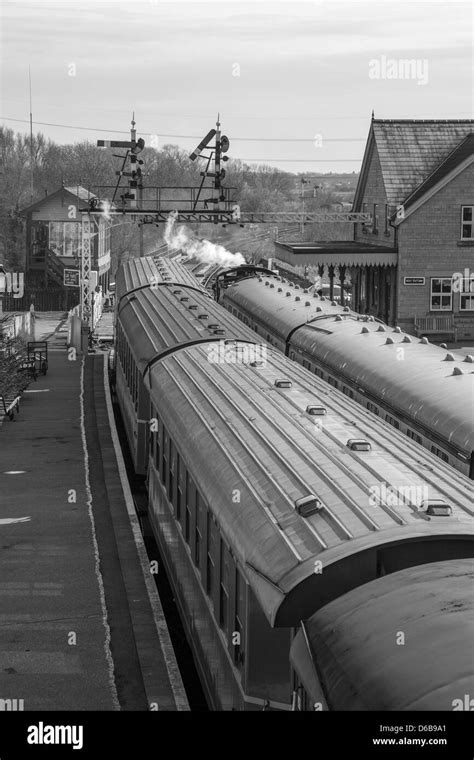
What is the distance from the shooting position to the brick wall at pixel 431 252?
38.1 metres

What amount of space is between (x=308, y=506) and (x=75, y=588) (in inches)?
279

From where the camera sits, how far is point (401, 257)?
125ft

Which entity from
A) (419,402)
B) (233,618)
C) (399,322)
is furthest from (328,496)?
(399,322)

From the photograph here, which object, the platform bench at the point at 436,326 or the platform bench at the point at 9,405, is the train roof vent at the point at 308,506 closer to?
the platform bench at the point at 9,405

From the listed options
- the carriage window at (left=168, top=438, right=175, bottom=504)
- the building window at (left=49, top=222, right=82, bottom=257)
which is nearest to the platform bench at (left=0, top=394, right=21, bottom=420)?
the carriage window at (left=168, top=438, right=175, bottom=504)

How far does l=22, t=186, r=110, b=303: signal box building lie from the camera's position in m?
62.7

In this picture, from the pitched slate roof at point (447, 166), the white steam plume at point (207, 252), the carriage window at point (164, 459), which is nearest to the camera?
the carriage window at point (164, 459)

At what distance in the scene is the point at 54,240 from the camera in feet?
212

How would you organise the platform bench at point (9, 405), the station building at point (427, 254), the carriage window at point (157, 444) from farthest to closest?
1. the station building at point (427, 254)
2. the platform bench at point (9, 405)
3. the carriage window at point (157, 444)

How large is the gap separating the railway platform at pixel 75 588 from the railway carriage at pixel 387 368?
3791mm

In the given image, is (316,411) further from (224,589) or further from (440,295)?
(440,295)

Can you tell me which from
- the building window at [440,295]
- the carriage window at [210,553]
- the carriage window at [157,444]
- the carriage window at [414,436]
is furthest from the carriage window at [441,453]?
the building window at [440,295]

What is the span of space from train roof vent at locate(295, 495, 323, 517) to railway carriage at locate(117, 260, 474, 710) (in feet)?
0.03

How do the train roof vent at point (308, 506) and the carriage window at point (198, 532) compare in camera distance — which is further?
the carriage window at point (198, 532)
